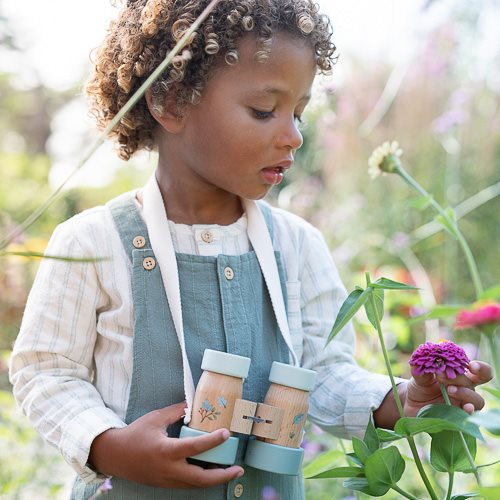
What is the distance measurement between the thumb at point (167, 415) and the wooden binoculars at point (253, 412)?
3 centimetres

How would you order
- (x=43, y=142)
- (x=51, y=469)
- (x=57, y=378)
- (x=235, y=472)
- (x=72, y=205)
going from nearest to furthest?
(x=235, y=472) < (x=57, y=378) < (x=51, y=469) < (x=72, y=205) < (x=43, y=142)

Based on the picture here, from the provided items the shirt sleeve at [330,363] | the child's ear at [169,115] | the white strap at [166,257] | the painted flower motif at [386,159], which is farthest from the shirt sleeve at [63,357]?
the painted flower motif at [386,159]

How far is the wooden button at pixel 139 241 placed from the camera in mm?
1518

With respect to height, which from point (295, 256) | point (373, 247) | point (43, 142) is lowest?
point (295, 256)

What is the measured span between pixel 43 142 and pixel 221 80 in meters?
6.59

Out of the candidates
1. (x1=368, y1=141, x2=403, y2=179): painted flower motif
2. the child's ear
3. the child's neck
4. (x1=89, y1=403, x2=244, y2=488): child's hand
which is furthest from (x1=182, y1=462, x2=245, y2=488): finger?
(x1=368, y1=141, x2=403, y2=179): painted flower motif

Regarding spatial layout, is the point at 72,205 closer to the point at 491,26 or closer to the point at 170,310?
the point at 491,26

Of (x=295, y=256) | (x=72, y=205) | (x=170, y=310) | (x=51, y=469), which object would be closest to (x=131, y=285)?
(x=170, y=310)

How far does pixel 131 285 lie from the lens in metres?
1.49

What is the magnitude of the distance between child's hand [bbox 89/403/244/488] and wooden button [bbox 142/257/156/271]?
24 centimetres

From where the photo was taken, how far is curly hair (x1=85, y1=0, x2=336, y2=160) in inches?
60.5

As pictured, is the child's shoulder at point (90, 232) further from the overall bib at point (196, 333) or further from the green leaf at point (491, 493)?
the green leaf at point (491, 493)

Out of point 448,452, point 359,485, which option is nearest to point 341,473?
point 359,485

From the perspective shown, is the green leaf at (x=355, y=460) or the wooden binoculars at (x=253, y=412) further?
the wooden binoculars at (x=253, y=412)
